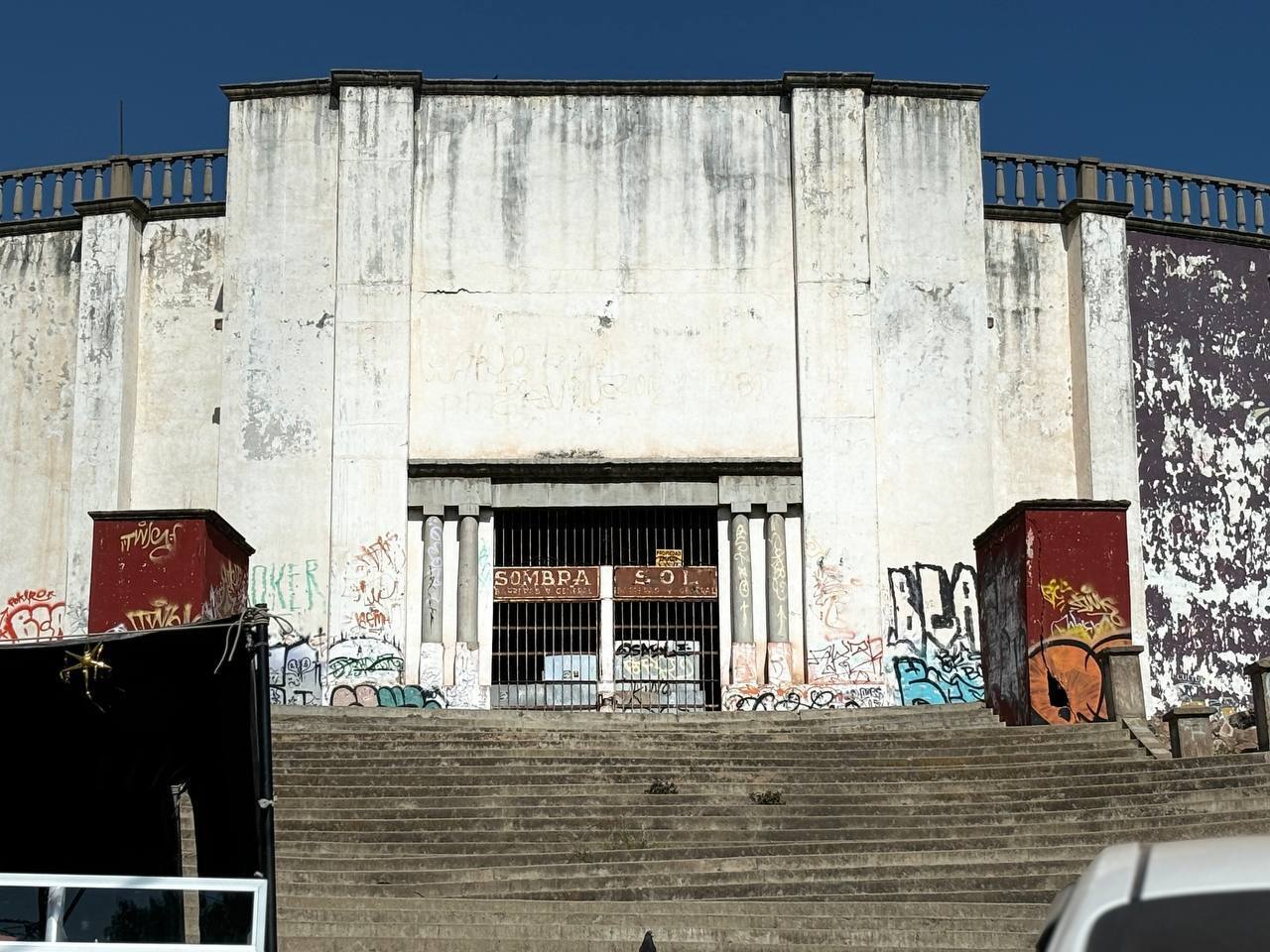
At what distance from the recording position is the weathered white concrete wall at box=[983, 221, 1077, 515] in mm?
25109

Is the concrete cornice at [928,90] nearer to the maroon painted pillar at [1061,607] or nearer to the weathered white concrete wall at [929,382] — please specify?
the weathered white concrete wall at [929,382]

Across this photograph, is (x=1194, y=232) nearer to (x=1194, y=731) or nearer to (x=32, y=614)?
(x=1194, y=731)

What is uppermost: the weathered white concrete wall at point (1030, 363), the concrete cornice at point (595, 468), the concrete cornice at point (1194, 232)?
the concrete cornice at point (1194, 232)

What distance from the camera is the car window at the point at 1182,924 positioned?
11.0 feet

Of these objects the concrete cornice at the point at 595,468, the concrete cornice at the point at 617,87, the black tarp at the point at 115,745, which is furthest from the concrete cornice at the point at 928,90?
the black tarp at the point at 115,745

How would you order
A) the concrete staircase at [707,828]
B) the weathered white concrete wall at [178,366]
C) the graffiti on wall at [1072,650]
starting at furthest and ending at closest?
the weathered white concrete wall at [178,366], the graffiti on wall at [1072,650], the concrete staircase at [707,828]

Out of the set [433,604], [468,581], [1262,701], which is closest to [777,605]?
[468,581]

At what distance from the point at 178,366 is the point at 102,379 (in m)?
1.09

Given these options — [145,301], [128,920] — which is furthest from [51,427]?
[128,920]

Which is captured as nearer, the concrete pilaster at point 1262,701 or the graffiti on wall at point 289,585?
the concrete pilaster at point 1262,701

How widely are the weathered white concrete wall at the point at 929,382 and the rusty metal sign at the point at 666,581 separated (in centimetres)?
240

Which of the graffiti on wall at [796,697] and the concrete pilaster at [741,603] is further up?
the concrete pilaster at [741,603]

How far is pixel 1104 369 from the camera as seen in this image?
81.7 feet

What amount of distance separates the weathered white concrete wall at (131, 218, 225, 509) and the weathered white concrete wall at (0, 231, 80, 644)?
108cm
